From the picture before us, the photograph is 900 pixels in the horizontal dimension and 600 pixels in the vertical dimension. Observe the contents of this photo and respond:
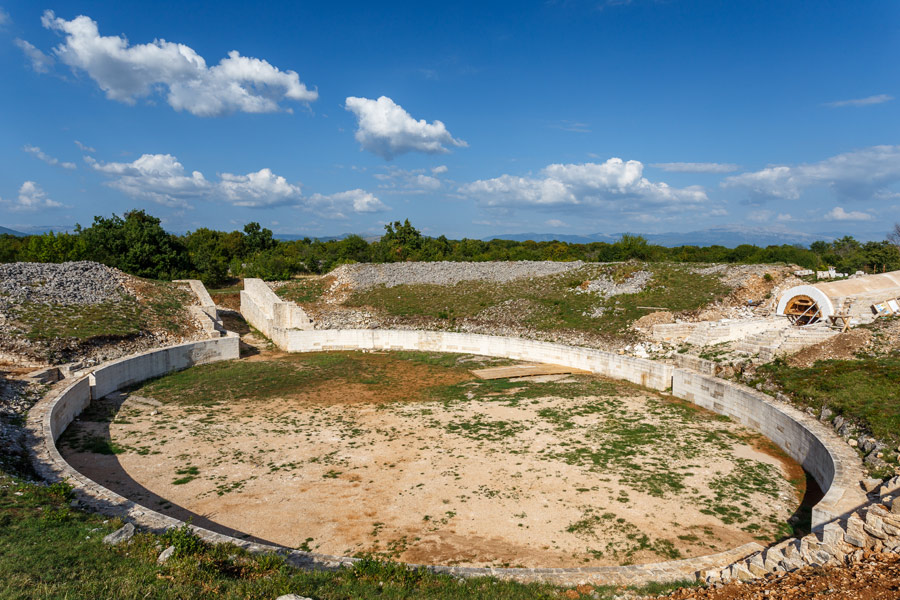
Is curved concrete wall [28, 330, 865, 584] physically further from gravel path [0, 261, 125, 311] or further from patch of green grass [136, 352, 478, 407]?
gravel path [0, 261, 125, 311]

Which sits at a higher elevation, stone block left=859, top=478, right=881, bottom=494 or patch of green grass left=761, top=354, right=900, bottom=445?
patch of green grass left=761, top=354, right=900, bottom=445

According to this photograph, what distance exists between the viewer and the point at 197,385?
1769 cm

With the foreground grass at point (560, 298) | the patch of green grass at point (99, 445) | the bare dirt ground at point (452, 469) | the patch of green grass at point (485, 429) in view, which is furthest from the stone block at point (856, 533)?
the foreground grass at point (560, 298)

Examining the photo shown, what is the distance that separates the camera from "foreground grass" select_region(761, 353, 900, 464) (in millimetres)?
10366

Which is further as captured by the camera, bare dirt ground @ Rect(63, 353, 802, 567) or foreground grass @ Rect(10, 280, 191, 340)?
foreground grass @ Rect(10, 280, 191, 340)

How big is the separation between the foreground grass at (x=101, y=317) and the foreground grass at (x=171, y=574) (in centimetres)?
1457

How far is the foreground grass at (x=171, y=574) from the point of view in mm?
5125

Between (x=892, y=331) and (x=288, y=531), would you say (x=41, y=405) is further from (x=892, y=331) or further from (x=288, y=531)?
(x=892, y=331)

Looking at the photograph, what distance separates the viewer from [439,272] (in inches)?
1453

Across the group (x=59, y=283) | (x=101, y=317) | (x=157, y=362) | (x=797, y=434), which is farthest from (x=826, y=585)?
(x=59, y=283)

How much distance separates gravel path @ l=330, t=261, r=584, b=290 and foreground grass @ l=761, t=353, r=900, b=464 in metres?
20.4

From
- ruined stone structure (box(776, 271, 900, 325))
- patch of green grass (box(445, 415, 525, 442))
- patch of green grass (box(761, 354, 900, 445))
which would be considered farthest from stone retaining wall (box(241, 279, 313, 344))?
ruined stone structure (box(776, 271, 900, 325))

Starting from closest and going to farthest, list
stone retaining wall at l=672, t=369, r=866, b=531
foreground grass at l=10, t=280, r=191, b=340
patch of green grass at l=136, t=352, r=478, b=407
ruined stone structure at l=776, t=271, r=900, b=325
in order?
stone retaining wall at l=672, t=369, r=866, b=531, patch of green grass at l=136, t=352, r=478, b=407, ruined stone structure at l=776, t=271, r=900, b=325, foreground grass at l=10, t=280, r=191, b=340

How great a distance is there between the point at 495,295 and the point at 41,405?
22.5m
